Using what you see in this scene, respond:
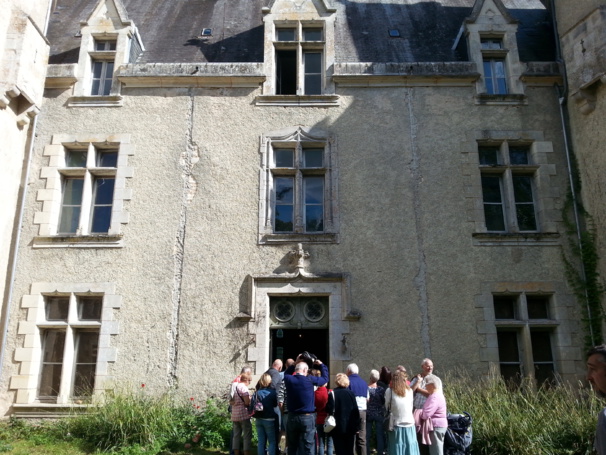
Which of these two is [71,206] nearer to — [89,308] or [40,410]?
[89,308]

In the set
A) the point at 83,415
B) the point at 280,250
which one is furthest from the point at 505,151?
the point at 83,415

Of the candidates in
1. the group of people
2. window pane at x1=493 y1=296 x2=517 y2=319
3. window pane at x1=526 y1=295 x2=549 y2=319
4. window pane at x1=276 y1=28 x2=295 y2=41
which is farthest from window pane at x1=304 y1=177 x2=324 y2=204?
window pane at x1=526 y1=295 x2=549 y2=319

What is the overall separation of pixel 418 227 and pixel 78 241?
574 cm

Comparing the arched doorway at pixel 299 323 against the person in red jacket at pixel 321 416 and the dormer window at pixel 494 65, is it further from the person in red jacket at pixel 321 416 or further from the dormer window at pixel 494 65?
the dormer window at pixel 494 65

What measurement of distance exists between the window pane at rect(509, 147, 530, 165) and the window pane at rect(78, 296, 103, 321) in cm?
760

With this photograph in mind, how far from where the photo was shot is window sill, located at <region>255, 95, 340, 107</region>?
10164 mm

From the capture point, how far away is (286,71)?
433 inches

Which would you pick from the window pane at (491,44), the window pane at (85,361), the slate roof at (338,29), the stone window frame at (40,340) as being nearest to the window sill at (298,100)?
the slate roof at (338,29)

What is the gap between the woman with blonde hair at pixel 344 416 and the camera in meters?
6.01

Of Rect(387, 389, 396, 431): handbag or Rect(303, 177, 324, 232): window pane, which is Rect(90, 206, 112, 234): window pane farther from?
Rect(387, 389, 396, 431): handbag

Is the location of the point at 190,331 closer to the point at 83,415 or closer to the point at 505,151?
the point at 83,415

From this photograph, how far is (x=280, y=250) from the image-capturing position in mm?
9289

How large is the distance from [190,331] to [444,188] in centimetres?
494

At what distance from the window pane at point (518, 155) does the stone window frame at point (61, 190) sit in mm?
6827
